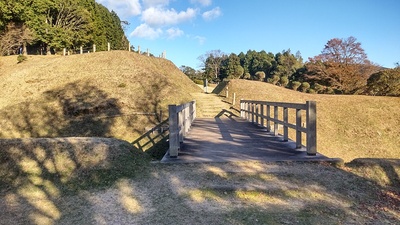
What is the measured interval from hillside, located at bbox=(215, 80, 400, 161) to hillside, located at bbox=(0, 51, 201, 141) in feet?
24.2

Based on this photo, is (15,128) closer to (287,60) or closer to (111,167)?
(111,167)

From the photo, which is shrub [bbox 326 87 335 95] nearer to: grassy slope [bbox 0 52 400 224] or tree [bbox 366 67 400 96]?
tree [bbox 366 67 400 96]

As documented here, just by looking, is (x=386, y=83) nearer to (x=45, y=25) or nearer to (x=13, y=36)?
(x=45, y=25)

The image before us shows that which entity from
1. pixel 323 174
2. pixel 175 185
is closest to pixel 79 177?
pixel 175 185

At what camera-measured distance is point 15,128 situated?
14344 mm

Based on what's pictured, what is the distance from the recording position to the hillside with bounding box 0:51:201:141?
47.4ft

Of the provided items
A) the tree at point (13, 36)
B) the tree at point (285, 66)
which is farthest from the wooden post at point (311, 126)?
the tree at point (285, 66)

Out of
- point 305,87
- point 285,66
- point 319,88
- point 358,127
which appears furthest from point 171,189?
point 285,66

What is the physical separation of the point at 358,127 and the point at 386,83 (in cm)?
1036

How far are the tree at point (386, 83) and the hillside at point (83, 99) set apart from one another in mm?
16885

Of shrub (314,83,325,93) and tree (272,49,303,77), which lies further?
tree (272,49,303,77)

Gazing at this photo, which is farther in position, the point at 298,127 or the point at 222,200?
the point at 298,127

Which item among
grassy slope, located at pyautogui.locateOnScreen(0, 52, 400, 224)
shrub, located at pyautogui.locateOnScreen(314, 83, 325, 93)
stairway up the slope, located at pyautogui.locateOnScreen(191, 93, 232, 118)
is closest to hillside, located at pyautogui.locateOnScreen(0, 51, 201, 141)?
stairway up the slope, located at pyautogui.locateOnScreen(191, 93, 232, 118)

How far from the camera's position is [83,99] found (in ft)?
56.2
